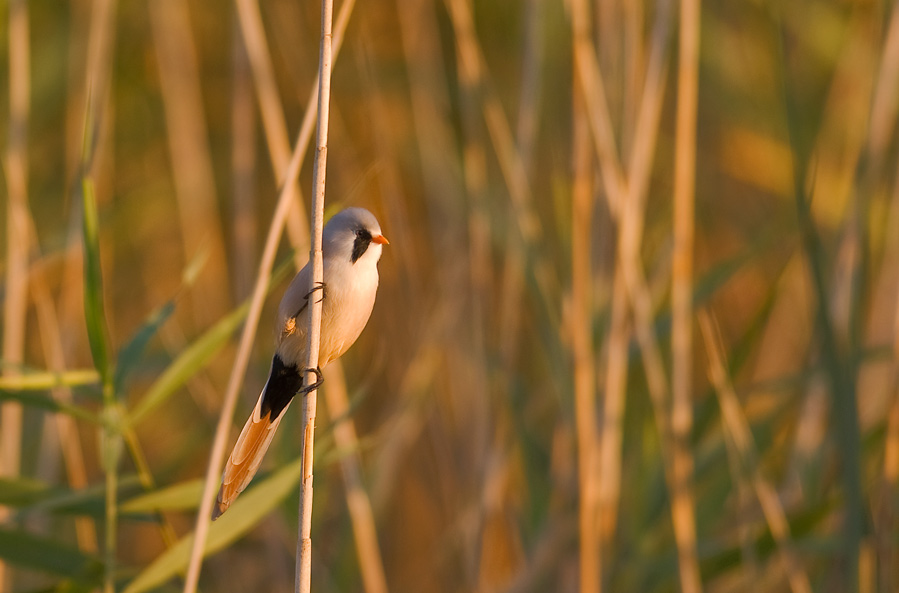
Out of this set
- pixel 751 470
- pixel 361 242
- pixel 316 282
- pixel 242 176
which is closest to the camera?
pixel 316 282

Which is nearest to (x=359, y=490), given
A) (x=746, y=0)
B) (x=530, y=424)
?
(x=530, y=424)

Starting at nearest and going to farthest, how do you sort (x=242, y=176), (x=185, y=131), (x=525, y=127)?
(x=525, y=127) → (x=242, y=176) → (x=185, y=131)

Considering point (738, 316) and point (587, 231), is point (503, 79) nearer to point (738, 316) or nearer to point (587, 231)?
point (738, 316)

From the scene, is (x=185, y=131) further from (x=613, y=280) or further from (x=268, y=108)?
(x=613, y=280)

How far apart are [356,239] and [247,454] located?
249 mm

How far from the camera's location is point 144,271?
9.74ft

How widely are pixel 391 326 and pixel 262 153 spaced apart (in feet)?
3.13

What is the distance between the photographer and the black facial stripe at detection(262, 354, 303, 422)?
1.02 m

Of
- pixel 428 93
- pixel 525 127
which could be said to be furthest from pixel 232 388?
pixel 428 93

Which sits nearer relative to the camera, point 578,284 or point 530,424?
point 578,284

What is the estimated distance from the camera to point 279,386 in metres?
1.03

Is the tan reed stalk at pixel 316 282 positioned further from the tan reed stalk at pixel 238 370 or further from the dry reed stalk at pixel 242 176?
the dry reed stalk at pixel 242 176

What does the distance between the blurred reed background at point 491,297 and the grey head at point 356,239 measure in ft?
0.16

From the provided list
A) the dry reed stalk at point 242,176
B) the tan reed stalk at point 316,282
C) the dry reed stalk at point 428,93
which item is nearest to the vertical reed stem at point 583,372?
the dry reed stalk at point 428,93
